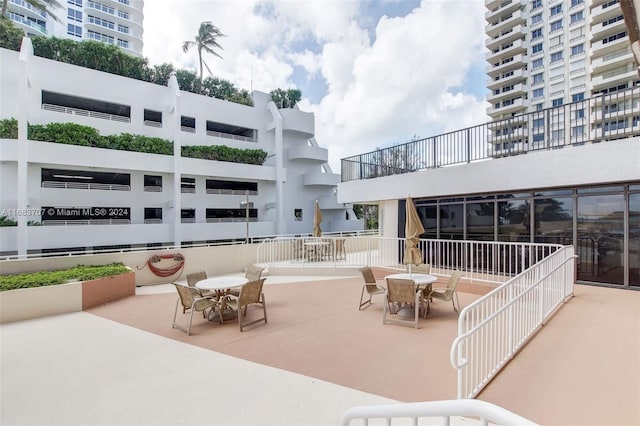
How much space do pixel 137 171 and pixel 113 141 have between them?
8.00 feet

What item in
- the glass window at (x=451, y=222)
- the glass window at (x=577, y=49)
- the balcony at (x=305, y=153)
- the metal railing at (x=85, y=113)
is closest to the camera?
the glass window at (x=451, y=222)

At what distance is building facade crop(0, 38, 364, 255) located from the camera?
17469 mm

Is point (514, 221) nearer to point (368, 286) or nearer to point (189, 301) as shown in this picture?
point (368, 286)

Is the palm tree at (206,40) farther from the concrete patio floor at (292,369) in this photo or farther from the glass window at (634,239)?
the glass window at (634,239)

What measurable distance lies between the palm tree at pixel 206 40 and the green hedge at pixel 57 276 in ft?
123

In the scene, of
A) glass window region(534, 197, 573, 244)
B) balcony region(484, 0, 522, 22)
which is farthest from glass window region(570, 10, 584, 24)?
glass window region(534, 197, 573, 244)

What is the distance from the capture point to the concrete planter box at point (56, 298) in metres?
7.30

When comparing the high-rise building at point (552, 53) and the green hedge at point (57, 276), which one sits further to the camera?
the high-rise building at point (552, 53)

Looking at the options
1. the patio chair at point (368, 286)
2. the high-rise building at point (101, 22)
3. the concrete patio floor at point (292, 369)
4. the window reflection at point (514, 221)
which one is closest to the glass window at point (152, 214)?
the concrete patio floor at point (292, 369)

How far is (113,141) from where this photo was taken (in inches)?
778

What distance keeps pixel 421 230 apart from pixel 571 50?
179ft

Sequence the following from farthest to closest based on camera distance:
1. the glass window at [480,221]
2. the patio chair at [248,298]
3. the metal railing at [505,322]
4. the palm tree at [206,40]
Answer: the palm tree at [206,40] < the glass window at [480,221] < the patio chair at [248,298] < the metal railing at [505,322]

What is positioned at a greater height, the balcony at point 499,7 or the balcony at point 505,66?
the balcony at point 499,7

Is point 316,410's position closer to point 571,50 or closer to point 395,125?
point 395,125
